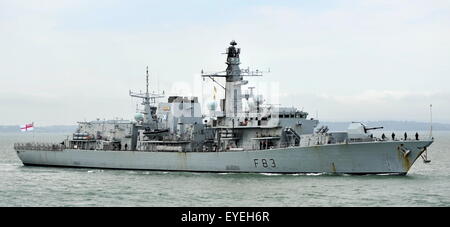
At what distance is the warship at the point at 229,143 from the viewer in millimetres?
35344

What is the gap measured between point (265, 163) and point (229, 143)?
3.69 metres

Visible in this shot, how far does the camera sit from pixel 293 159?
120 ft

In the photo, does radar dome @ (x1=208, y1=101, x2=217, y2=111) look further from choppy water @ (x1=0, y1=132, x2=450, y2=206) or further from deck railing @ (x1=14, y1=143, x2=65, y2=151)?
deck railing @ (x1=14, y1=143, x2=65, y2=151)

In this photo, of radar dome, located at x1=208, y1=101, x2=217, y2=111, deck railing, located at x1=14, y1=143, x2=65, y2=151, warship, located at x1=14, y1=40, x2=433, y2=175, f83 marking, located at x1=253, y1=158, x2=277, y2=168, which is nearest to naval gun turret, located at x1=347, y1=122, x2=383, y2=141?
warship, located at x1=14, y1=40, x2=433, y2=175

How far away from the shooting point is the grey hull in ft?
115

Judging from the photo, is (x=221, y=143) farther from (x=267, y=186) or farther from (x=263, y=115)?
(x=267, y=186)

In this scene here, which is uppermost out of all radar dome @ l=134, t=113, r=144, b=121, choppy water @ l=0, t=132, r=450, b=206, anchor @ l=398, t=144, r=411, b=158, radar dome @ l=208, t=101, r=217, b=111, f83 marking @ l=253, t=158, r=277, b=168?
radar dome @ l=208, t=101, r=217, b=111

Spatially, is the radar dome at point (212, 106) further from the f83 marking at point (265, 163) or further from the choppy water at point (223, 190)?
the f83 marking at point (265, 163)

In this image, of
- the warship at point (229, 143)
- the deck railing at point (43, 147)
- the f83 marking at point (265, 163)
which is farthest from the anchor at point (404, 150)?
the deck railing at point (43, 147)

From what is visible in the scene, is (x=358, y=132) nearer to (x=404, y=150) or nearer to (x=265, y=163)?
(x=404, y=150)

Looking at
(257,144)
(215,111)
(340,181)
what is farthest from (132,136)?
(340,181)

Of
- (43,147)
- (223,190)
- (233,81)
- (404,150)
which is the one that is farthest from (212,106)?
(43,147)

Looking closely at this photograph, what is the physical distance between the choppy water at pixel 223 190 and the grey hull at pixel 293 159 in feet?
2.76
